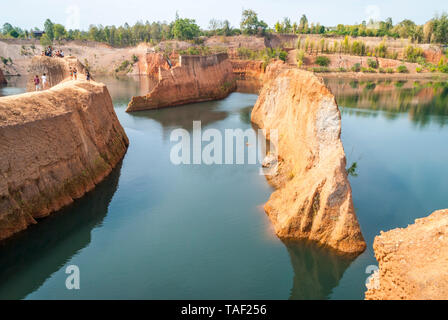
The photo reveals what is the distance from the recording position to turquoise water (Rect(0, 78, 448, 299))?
1143 cm

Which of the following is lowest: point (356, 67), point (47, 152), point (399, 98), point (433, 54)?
point (47, 152)

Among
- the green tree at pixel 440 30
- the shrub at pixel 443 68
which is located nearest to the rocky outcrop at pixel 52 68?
the shrub at pixel 443 68

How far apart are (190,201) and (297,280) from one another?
25.5 ft

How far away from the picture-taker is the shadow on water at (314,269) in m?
11.4

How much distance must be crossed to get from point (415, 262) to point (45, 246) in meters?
13.8

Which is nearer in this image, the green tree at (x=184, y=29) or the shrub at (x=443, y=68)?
the shrub at (x=443, y=68)

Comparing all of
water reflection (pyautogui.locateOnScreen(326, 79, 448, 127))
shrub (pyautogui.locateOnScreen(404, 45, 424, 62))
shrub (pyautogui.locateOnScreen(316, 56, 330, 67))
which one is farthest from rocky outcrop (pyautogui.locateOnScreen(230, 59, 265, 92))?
shrub (pyautogui.locateOnScreen(404, 45, 424, 62))

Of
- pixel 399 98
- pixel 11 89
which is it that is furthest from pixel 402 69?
pixel 11 89

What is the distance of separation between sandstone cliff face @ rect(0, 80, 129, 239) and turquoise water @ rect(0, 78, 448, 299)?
0.79 meters

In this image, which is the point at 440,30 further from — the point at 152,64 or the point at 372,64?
the point at 152,64

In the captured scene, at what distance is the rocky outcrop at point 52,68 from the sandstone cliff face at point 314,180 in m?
20.8

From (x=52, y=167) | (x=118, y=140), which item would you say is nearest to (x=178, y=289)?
(x=52, y=167)

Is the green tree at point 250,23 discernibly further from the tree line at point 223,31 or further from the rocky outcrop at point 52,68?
the rocky outcrop at point 52,68

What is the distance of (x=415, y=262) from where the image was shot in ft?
23.6
